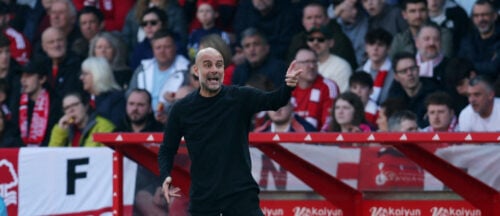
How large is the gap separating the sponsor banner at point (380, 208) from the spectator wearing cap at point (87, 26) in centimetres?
549

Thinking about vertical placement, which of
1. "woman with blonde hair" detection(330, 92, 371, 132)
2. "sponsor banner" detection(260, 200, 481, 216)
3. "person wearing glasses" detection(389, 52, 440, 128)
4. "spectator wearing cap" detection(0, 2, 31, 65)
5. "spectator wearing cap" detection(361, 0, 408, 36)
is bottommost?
"sponsor banner" detection(260, 200, 481, 216)

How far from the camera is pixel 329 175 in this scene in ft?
34.5

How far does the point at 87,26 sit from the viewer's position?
15.7m

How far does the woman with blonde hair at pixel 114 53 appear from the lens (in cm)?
1483

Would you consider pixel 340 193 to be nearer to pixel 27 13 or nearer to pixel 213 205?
pixel 213 205

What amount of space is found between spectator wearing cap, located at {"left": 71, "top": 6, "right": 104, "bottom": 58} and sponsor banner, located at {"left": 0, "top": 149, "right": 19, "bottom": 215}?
4.30m

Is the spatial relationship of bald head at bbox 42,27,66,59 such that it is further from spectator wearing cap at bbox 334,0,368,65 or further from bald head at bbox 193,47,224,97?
bald head at bbox 193,47,224,97

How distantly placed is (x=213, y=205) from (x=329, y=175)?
8.49 feet

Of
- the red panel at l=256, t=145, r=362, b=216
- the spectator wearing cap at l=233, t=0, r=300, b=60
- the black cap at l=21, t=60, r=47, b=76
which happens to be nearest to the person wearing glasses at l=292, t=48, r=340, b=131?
the spectator wearing cap at l=233, t=0, r=300, b=60

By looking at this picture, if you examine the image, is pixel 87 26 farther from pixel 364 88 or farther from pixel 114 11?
pixel 364 88

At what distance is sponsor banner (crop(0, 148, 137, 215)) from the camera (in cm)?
1146

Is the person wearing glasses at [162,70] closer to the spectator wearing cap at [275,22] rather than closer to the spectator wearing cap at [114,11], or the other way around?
the spectator wearing cap at [275,22]

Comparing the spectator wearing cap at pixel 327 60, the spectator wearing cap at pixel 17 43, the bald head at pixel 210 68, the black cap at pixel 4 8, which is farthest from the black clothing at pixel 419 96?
the black cap at pixel 4 8

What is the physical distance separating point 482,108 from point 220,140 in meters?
4.15
